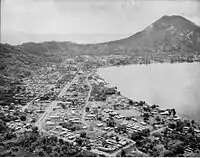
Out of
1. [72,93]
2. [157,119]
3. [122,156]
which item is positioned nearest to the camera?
[122,156]

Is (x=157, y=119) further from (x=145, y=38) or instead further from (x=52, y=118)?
(x=145, y=38)

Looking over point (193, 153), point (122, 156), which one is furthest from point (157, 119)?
point (122, 156)

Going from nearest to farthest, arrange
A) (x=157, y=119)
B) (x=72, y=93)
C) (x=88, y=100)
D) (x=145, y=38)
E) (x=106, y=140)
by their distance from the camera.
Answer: (x=106, y=140) < (x=157, y=119) < (x=88, y=100) < (x=72, y=93) < (x=145, y=38)

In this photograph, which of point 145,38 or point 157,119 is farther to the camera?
point 145,38

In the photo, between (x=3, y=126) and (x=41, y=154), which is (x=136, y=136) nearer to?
(x=41, y=154)

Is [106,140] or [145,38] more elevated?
[145,38]

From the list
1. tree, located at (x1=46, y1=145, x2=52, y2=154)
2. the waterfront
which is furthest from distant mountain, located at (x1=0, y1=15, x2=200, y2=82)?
tree, located at (x1=46, y1=145, x2=52, y2=154)

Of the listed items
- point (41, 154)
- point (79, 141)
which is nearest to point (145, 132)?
point (79, 141)
